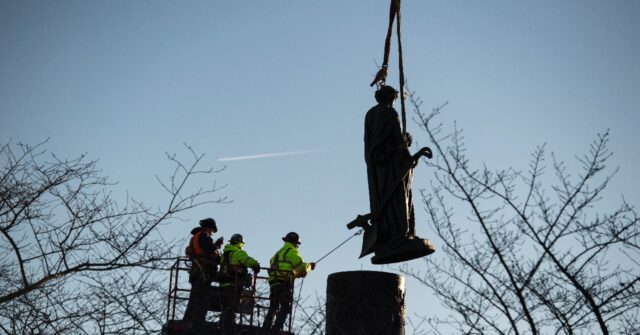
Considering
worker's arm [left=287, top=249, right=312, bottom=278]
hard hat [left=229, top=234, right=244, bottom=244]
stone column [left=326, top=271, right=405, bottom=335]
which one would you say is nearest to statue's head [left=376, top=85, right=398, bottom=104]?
stone column [left=326, top=271, right=405, bottom=335]

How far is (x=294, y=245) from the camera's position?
483 inches

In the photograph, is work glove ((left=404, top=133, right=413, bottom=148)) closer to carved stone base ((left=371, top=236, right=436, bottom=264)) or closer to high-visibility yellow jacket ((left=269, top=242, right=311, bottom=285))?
carved stone base ((left=371, top=236, right=436, bottom=264))

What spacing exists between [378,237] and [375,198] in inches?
21.3

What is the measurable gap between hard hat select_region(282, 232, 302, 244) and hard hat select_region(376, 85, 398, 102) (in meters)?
3.87

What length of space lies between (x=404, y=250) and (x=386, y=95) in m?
2.06

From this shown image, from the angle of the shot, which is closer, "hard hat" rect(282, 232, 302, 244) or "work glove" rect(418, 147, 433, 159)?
"work glove" rect(418, 147, 433, 159)

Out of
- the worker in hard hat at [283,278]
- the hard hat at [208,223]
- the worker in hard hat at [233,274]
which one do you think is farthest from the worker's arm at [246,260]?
the hard hat at [208,223]

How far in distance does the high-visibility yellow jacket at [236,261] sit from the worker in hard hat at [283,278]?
355mm

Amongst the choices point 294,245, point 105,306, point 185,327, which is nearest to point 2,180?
point 105,306

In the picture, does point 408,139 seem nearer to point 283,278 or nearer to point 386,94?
point 386,94

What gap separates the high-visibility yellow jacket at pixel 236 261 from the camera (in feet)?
38.9

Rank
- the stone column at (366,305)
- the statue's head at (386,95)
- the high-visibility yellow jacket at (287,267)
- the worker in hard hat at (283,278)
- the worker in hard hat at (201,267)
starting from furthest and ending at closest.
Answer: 1. the high-visibility yellow jacket at (287,267)
2. the worker in hard hat at (283,278)
3. the worker in hard hat at (201,267)
4. the statue's head at (386,95)
5. the stone column at (366,305)

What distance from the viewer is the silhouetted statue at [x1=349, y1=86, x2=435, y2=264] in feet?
26.4

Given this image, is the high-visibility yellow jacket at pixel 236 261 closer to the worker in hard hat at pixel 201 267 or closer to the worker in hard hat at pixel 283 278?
the worker in hard hat at pixel 201 267
